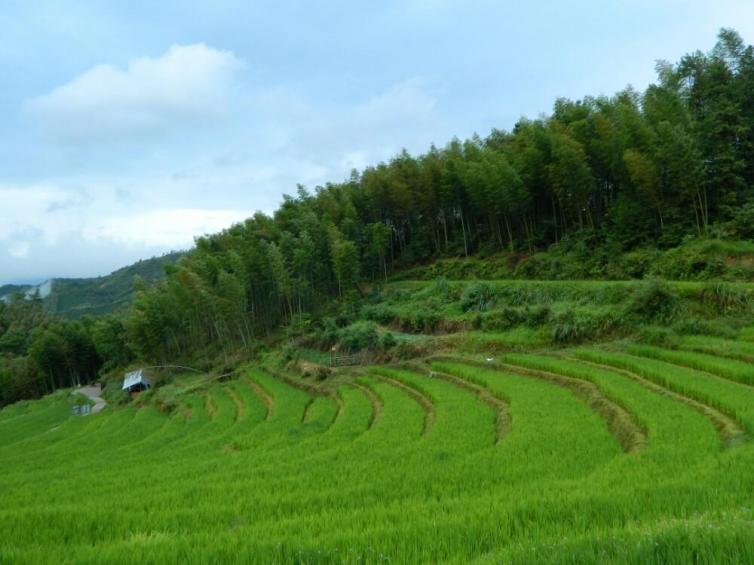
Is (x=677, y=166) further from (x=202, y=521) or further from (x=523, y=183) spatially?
(x=202, y=521)

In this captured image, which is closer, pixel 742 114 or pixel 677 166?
pixel 677 166

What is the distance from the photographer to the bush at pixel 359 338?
90.2 ft

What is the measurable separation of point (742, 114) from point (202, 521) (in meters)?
32.7

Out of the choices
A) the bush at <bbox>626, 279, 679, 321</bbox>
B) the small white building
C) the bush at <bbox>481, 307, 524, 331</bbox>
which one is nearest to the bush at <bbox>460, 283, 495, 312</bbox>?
the bush at <bbox>481, 307, 524, 331</bbox>

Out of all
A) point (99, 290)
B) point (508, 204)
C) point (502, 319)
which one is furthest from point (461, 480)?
point (99, 290)

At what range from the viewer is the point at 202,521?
593 cm

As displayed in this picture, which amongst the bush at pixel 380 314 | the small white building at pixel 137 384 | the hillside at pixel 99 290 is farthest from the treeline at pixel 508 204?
the hillside at pixel 99 290

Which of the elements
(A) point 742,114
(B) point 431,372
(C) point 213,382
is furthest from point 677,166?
(C) point 213,382

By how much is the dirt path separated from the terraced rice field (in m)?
25.1

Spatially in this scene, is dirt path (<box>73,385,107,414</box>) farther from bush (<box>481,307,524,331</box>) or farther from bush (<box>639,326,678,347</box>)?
bush (<box>639,326,678,347</box>)

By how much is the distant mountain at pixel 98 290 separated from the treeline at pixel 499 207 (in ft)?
283

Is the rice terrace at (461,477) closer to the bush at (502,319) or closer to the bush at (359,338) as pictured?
the bush at (502,319)

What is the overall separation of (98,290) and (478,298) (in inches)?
5735

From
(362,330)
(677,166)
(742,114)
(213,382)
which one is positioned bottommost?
(213,382)
